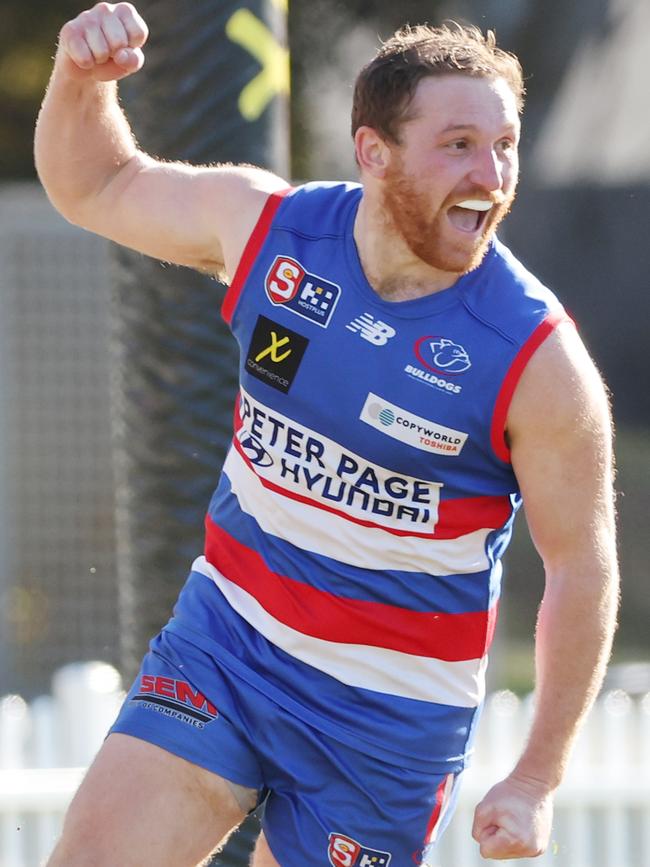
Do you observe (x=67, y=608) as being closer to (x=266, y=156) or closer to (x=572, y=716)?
(x=266, y=156)

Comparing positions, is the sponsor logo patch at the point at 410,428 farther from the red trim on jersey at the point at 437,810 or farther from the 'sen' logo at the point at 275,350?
the red trim on jersey at the point at 437,810

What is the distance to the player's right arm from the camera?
3.27 meters

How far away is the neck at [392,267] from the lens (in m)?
3.20

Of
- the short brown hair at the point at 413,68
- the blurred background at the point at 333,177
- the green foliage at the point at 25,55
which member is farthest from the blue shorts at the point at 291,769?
the green foliage at the point at 25,55

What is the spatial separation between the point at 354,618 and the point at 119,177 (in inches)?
45.2

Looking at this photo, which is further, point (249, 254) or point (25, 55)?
point (25, 55)

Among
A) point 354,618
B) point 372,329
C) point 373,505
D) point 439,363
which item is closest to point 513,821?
point 354,618

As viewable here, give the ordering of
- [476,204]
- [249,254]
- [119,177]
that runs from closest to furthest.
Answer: [476,204] < [249,254] < [119,177]

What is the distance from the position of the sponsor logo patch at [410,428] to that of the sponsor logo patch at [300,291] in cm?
21

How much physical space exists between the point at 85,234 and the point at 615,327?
2939mm

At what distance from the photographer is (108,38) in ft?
10.6

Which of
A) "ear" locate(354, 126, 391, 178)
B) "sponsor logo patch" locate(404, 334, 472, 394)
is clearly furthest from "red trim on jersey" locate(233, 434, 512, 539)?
"ear" locate(354, 126, 391, 178)

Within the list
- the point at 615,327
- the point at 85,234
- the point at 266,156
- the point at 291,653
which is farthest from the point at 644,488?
the point at 291,653

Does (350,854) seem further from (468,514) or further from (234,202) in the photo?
(234,202)
